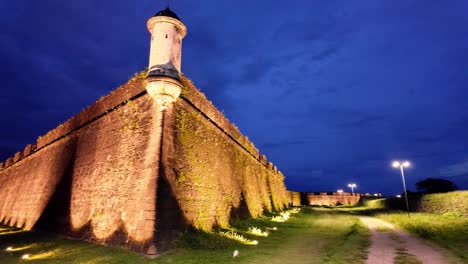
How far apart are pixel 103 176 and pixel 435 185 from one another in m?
62.9

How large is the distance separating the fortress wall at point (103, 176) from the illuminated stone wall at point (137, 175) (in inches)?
1.6

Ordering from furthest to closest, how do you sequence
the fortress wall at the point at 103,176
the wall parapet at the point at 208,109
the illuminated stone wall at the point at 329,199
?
the illuminated stone wall at the point at 329,199 → the wall parapet at the point at 208,109 → the fortress wall at the point at 103,176

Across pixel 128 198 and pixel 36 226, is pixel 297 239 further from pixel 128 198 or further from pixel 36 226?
pixel 36 226

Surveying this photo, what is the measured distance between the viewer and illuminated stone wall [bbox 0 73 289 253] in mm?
9805

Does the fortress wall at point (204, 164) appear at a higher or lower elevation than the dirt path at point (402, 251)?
higher

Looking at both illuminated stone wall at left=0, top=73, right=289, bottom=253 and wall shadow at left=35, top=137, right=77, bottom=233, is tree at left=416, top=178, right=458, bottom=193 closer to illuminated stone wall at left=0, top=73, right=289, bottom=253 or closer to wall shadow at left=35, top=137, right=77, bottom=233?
illuminated stone wall at left=0, top=73, right=289, bottom=253

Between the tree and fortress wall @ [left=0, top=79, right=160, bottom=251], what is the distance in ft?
189

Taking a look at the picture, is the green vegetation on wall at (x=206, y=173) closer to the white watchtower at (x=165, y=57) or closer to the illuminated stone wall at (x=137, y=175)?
the illuminated stone wall at (x=137, y=175)

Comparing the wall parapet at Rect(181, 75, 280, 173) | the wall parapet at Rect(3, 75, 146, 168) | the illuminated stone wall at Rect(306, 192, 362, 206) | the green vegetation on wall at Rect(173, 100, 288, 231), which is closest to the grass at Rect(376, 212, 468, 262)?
the green vegetation on wall at Rect(173, 100, 288, 231)

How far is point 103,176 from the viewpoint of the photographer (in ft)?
39.4

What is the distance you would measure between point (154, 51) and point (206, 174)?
5.92 metres

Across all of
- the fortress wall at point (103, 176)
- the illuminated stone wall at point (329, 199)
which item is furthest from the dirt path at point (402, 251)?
the illuminated stone wall at point (329, 199)

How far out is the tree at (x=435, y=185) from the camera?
5256 centimetres

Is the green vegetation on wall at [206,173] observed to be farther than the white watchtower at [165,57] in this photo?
Yes
